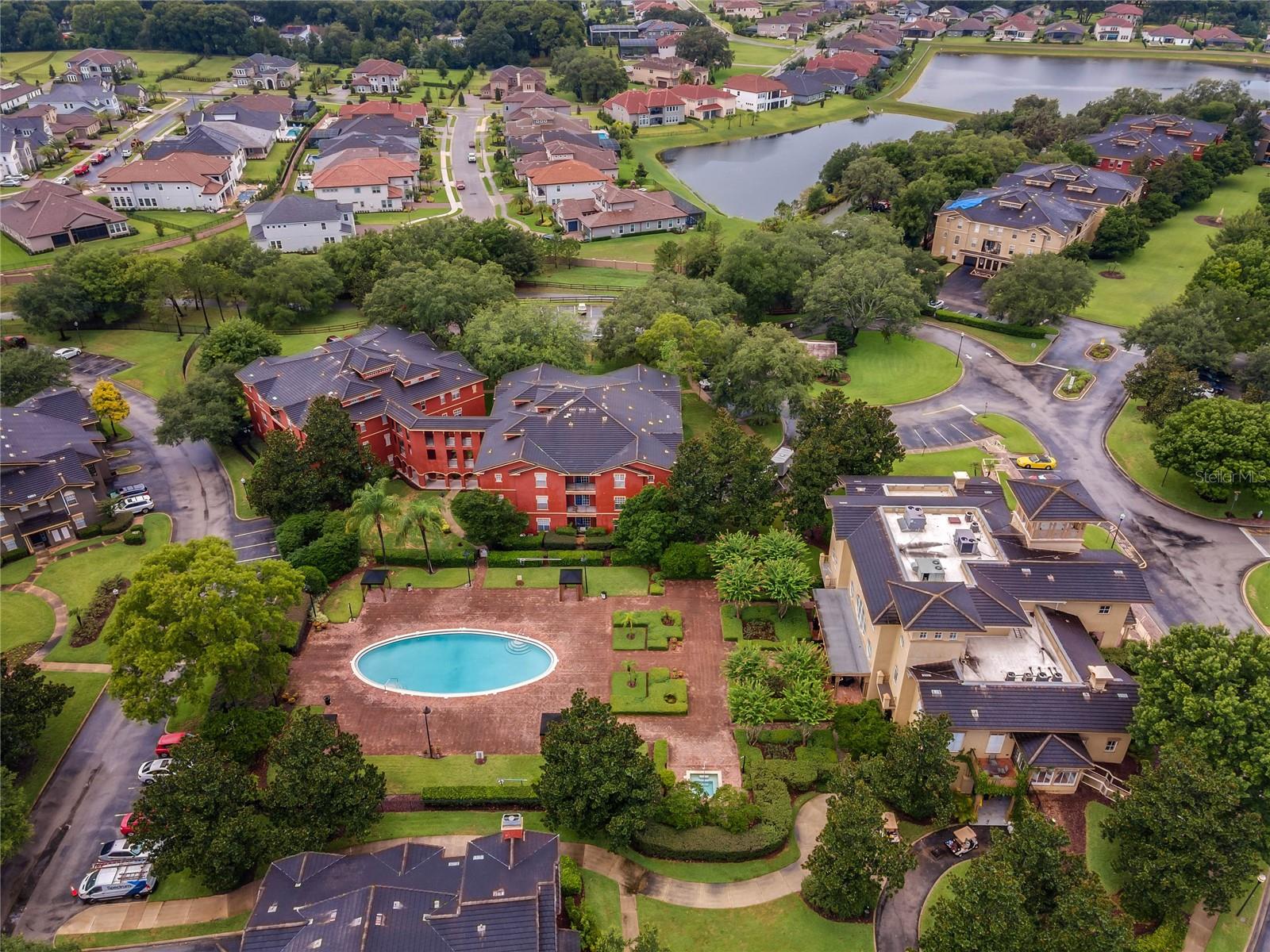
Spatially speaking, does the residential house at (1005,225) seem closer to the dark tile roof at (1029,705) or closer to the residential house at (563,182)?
the residential house at (563,182)

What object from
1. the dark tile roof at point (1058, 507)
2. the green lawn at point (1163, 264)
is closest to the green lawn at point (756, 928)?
the dark tile roof at point (1058, 507)

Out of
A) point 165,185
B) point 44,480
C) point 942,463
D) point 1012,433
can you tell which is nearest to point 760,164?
point 165,185

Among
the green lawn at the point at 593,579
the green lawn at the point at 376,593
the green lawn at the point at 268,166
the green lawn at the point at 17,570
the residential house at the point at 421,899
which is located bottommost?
the green lawn at the point at 268,166

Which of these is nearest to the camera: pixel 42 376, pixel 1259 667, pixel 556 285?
pixel 1259 667

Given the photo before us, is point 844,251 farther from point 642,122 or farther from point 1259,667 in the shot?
point 642,122

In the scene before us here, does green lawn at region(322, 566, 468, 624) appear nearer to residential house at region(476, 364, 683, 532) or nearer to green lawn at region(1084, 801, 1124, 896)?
residential house at region(476, 364, 683, 532)

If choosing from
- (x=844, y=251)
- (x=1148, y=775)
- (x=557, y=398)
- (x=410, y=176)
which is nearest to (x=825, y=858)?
(x=1148, y=775)
